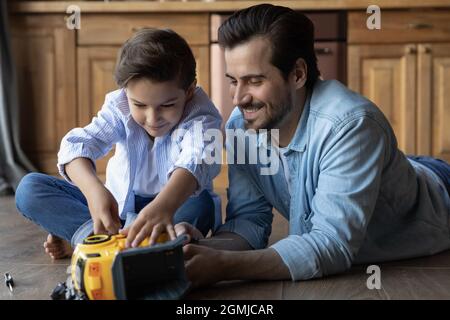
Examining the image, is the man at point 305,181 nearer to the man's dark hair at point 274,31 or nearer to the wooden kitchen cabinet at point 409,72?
the man's dark hair at point 274,31

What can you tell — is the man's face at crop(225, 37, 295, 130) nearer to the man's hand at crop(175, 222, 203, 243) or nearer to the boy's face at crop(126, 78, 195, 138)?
the boy's face at crop(126, 78, 195, 138)

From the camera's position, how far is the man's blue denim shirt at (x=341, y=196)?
1.29 metres

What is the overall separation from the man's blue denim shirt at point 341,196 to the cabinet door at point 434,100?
158 centimetres

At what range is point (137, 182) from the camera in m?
1.55

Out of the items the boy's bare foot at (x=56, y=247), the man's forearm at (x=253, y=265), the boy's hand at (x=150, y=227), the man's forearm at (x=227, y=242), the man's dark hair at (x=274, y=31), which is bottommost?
the boy's bare foot at (x=56, y=247)

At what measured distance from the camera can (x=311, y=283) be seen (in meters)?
1.28

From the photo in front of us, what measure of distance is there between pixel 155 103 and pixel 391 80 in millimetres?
2061

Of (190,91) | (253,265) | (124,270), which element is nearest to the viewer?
(124,270)

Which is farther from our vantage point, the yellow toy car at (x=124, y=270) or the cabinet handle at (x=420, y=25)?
the cabinet handle at (x=420, y=25)

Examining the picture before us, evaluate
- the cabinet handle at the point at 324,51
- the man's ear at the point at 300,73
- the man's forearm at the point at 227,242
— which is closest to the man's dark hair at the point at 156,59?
the man's ear at the point at 300,73

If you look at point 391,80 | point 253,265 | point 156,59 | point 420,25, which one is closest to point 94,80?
point 391,80

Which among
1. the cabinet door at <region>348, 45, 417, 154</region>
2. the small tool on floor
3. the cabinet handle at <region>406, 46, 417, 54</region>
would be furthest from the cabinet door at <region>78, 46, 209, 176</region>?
the small tool on floor

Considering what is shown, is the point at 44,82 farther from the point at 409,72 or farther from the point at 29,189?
the point at 29,189
